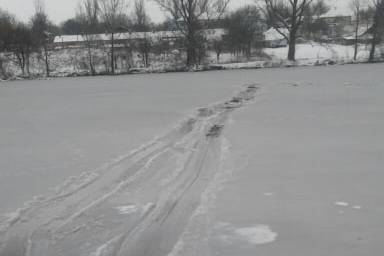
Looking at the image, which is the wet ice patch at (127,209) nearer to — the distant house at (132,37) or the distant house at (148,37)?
the distant house at (148,37)

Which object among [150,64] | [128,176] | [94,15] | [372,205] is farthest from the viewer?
[94,15]

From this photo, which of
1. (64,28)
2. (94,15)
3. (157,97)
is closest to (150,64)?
(94,15)

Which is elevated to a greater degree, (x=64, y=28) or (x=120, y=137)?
(x=64, y=28)

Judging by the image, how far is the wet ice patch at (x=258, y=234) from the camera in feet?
14.0

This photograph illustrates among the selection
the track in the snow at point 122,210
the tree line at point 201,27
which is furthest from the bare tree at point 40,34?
the track in the snow at point 122,210

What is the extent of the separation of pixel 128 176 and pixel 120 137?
10.0ft

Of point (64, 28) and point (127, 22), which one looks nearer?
point (127, 22)

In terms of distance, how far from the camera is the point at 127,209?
16.8 ft

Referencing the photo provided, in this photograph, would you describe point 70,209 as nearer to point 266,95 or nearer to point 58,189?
point 58,189

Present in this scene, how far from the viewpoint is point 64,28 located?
282ft

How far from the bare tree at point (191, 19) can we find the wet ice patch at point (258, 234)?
31.3 m

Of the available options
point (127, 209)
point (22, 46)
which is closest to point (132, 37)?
point (22, 46)

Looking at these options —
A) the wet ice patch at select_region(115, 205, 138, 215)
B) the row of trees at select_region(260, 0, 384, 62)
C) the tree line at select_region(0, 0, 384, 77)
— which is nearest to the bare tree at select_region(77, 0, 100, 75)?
the tree line at select_region(0, 0, 384, 77)

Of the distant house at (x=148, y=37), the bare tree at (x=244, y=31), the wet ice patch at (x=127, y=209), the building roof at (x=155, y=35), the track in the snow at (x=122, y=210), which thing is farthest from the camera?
the bare tree at (x=244, y=31)
